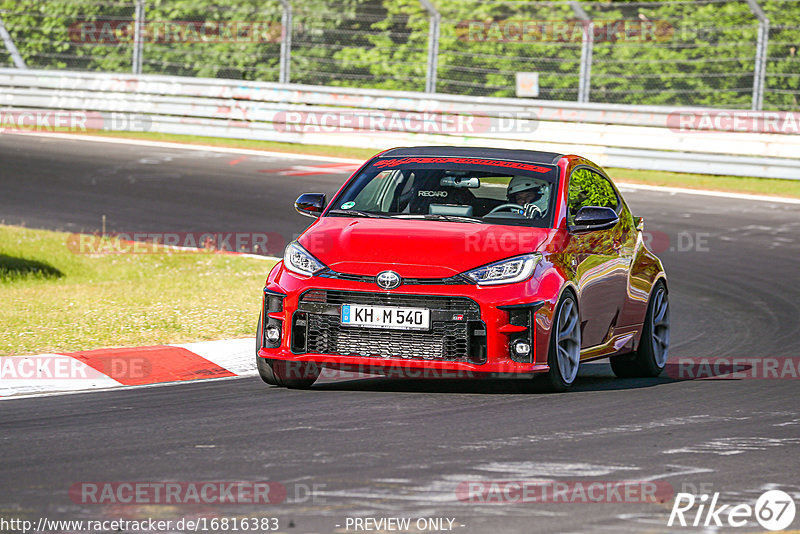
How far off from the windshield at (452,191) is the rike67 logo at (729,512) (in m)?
3.52

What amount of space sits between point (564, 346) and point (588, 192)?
160 centimetres

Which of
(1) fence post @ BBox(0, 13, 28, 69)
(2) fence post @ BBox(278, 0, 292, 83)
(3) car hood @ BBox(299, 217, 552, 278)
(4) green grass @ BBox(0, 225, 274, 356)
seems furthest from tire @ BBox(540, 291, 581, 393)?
(1) fence post @ BBox(0, 13, 28, 69)

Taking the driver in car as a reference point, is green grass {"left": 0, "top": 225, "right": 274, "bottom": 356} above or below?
below

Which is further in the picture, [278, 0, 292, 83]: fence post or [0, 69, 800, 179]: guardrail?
[278, 0, 292, 83]: fence post

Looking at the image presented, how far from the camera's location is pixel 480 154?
33.7ft

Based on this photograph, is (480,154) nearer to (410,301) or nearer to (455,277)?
(455,277)

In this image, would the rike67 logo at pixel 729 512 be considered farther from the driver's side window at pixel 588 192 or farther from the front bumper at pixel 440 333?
the driver's side window at pixel 588 192

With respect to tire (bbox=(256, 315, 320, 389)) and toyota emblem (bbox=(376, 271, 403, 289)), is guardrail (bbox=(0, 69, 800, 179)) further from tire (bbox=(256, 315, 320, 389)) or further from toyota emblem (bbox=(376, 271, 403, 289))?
toyota emblem (bbox=(376, 271, 403, 289))

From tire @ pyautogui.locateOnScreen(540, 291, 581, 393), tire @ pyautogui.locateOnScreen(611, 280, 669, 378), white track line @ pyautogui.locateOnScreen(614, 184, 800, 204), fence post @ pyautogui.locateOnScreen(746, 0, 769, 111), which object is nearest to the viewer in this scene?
tire @ pyautogui.locateOnScreen(540, 291, 581, 393)

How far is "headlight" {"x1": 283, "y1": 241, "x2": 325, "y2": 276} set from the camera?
29.5ft

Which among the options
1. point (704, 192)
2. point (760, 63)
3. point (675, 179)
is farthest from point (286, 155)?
point (760, 63)

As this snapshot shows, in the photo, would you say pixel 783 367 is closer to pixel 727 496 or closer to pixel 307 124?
Result: pixel 727 496

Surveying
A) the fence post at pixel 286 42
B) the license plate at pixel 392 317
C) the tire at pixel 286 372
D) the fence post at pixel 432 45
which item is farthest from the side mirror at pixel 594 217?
the fence post at pixel 286 42

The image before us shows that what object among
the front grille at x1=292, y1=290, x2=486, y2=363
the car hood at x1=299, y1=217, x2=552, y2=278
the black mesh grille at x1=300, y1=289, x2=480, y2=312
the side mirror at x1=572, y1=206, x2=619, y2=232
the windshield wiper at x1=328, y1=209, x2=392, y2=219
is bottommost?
the front grille at x1=292, y1=290, x2=486, y2=363
